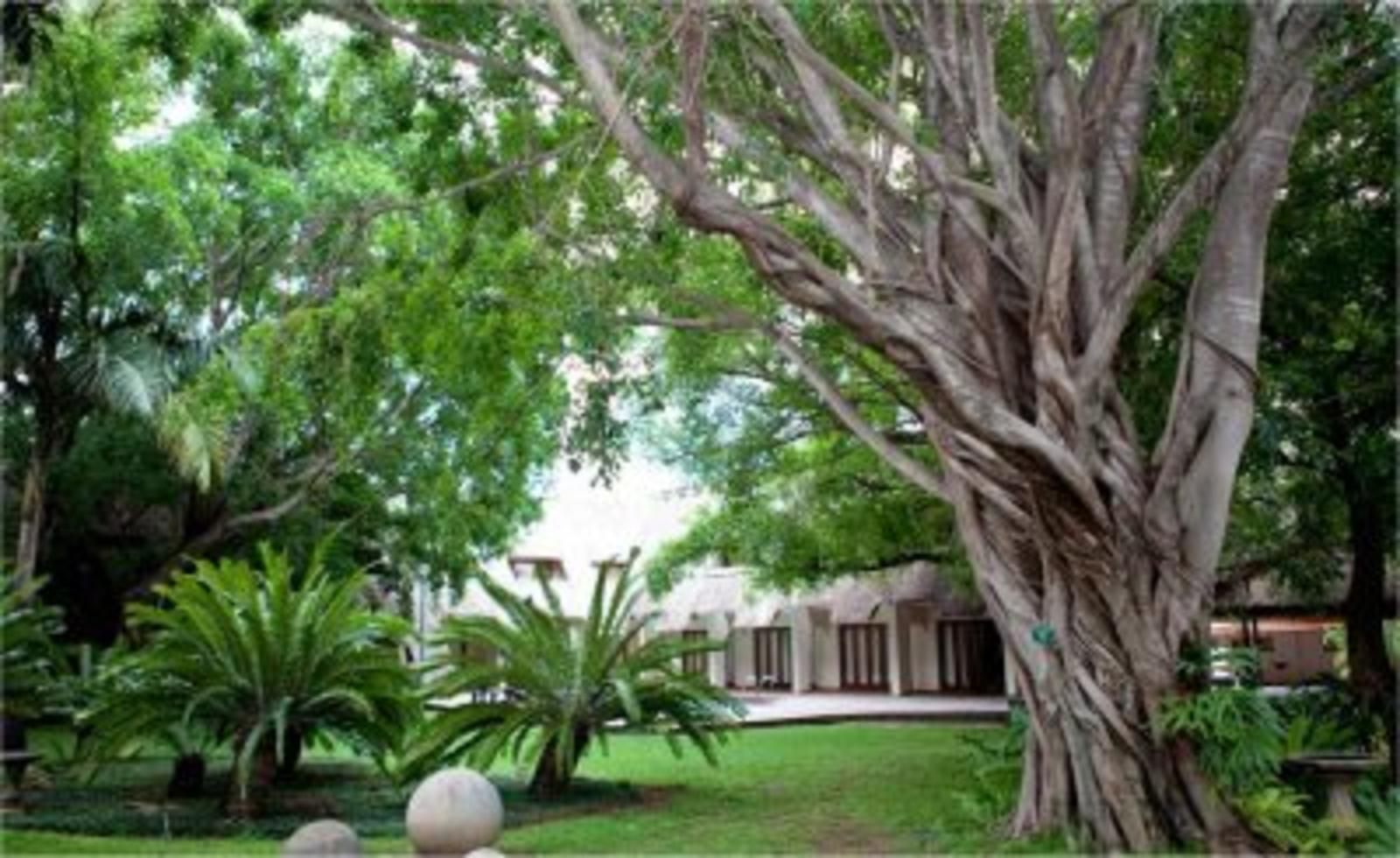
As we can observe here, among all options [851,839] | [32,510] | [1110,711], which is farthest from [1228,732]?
[32,510]

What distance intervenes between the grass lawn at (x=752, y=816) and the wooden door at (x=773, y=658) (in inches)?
800

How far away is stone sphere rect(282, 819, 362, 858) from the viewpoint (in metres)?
7.07

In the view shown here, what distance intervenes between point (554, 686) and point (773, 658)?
83.1 ft

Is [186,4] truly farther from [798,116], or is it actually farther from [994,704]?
[994,704]

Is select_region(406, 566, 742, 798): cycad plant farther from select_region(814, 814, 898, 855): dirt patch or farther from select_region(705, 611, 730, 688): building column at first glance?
select_region(705, 611, 730, 688): building column

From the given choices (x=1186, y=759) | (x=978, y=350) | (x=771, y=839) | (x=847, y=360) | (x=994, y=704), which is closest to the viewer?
(x=1186, y=759)

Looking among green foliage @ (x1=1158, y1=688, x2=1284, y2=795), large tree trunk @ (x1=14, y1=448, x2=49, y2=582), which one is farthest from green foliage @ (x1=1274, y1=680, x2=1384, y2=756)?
large tree trunk @ (x1=14, y1=448, x2=49, y2=582)

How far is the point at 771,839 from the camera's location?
9.03m

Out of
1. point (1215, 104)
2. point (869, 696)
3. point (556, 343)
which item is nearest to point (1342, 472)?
point (1215, 104)

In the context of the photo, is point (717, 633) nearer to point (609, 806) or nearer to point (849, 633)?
point (849, 633)

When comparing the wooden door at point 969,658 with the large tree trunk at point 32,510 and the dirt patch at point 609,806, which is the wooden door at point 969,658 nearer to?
the dirt patch at point 609,806

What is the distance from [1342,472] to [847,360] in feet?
13.6

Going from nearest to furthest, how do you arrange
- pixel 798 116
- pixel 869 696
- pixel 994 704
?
pixel 798 116, pixel 994 704, pixel 869 696

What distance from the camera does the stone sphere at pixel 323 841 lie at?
7.07 metres
